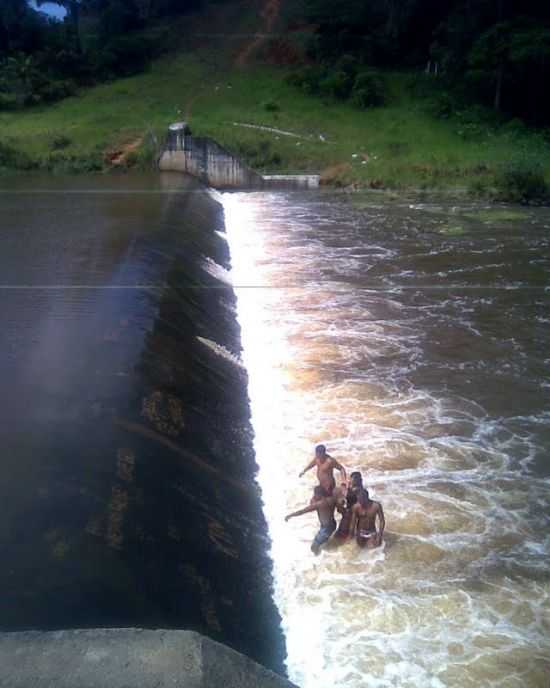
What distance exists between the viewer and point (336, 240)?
19.2 m

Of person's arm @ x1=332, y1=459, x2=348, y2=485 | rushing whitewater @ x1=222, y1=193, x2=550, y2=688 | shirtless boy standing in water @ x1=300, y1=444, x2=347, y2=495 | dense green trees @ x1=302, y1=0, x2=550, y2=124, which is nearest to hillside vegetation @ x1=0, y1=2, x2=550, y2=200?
dense green trees @ x1=302, y1=0, x2=550, y2=124

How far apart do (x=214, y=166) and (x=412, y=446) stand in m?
20.8

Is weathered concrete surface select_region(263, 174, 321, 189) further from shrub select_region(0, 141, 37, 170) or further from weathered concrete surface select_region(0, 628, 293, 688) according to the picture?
weathered concrete surface select_region(0, 628, 293, 688)

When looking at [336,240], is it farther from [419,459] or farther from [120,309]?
[419,459]

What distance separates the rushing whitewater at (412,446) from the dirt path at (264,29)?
26451 mm

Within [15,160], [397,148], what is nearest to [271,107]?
[397,148]

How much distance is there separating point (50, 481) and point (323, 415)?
13.0 ft

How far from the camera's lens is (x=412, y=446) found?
8.49 meters

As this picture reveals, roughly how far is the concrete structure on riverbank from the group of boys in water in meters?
22.1

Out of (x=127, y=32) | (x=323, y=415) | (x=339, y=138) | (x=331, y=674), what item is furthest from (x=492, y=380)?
(x=127, y=32)

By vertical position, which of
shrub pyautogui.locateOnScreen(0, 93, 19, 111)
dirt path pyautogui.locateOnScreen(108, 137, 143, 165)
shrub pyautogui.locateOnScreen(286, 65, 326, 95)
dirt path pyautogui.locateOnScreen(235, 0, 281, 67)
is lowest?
dirt path pyautogui.locateOnScreen(108, 137, 143, 165)

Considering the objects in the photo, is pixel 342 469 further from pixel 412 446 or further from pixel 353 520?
pixel 412 446

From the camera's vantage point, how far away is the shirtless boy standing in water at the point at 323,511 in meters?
6.68

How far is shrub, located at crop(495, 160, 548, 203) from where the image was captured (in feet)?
81.8
